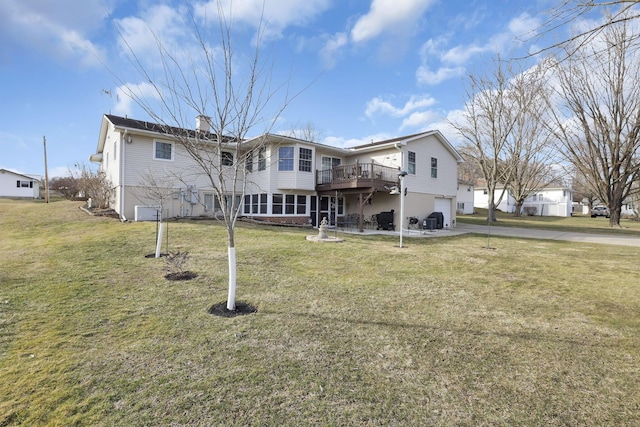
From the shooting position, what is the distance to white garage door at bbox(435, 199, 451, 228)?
20.3 meters

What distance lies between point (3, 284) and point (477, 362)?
27.1ft

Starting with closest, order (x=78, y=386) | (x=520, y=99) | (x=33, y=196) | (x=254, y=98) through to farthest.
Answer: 1. (x=78, y=386)
2. (x=254, y=98)
3. (x=520, y=99)
4. (x=33, y=196)

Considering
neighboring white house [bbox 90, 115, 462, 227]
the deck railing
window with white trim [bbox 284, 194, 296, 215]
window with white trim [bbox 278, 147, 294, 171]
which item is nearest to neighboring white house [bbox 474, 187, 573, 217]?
neighboring white house [bbox 90, 115, 462, 227]

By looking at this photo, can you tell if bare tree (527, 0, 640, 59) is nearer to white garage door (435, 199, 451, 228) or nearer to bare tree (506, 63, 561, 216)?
white garage door (435, 199, 451, 228)

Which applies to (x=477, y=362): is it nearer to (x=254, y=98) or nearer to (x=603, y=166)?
(x=254, y=98)

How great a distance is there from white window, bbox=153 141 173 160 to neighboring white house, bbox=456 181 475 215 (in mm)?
34819

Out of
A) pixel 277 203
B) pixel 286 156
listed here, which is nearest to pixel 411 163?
pixel 286 156

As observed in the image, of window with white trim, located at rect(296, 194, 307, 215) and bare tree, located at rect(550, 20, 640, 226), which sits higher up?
bare tree, located at rect(550, 20, 640, 226)

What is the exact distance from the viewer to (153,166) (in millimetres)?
15281

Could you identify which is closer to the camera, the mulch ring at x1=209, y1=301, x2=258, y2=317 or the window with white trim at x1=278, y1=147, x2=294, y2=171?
the mulch ring at x1=209, y1=301, x2=258, y2=317

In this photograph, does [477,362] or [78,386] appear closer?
[78,386]

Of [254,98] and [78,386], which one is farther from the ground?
[254,98]

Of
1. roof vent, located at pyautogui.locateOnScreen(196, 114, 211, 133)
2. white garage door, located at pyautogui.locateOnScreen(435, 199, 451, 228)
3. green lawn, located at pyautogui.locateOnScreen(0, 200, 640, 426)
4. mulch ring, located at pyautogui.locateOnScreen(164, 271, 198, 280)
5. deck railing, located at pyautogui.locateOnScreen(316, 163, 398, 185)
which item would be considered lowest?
green lawn, located at pyautogui.locateOnScreen(0, 200, 640, 426)

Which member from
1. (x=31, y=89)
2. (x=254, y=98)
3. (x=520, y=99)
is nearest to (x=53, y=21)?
(x=254, y=98)
